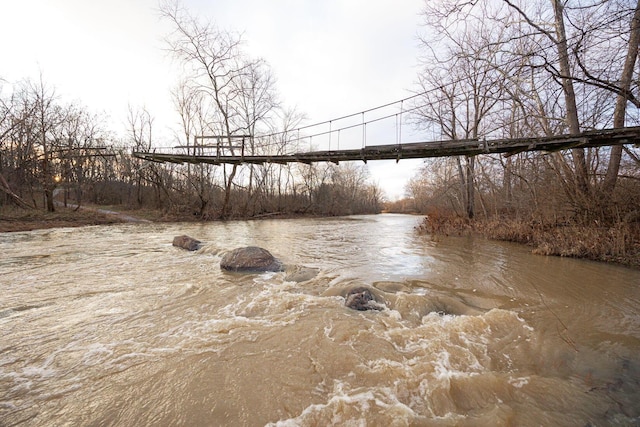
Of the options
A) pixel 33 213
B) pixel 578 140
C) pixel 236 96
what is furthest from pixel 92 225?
pixel 578 140

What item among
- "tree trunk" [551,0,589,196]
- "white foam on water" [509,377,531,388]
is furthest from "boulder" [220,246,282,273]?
"tree trunk" [551,0,589,196]

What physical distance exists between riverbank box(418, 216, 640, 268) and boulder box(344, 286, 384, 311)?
7.08m

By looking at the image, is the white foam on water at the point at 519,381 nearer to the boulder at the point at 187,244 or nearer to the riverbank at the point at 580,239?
the riverbank at the point at 580,239

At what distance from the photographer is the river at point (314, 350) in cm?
218

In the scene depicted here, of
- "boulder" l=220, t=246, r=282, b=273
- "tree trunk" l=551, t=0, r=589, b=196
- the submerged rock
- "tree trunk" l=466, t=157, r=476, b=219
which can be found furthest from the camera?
"tree trunk" l=466, t=157, r=476, b=219

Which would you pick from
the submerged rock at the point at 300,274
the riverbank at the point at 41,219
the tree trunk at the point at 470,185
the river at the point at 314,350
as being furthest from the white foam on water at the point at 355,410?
the riverbank at the point at 41,219

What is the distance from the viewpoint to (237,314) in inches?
→ 159

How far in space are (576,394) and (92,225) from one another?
70.0 feet

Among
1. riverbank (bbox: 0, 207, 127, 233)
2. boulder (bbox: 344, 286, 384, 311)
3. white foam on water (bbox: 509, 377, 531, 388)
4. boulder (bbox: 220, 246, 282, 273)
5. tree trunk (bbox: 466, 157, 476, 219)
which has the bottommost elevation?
white foam on water (bbox: 509, 377, 531, 388)

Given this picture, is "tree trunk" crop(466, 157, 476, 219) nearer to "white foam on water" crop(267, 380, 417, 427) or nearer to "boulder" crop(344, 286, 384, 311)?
"boulder" crop(344, 286, 384, 311)

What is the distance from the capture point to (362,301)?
430 cm

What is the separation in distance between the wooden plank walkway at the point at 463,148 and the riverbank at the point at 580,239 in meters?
2.39

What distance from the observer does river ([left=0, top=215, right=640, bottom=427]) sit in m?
2.18

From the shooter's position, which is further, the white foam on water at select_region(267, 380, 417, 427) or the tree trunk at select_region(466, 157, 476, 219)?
the tree trunk at select_region(466, 157, 476, 219)
